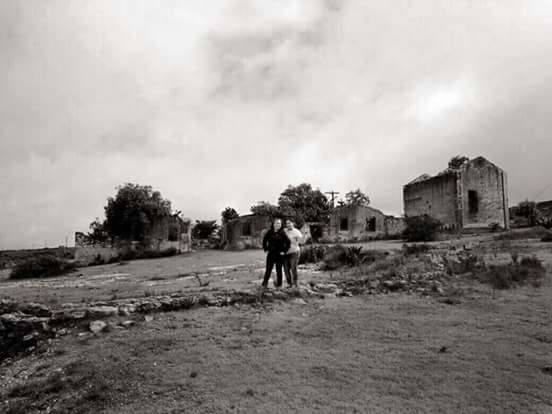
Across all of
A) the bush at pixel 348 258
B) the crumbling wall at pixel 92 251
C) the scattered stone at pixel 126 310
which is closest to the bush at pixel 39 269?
the crumbling wall at pixel 92 251

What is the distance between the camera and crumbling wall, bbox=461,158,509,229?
81.9 ft

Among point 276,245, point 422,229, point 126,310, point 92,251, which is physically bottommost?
point 126,310

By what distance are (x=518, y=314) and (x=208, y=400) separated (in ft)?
15.9

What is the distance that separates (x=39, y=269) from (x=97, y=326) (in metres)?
14.0

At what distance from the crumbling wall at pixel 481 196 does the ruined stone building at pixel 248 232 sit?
43.9ft

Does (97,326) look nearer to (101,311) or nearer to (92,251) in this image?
(101,311)

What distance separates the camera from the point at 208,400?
12.5 feet

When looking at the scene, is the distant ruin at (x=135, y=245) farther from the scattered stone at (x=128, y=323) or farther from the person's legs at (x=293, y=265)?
the scattered stone at (x=128, y=323)

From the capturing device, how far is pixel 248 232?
100 feet

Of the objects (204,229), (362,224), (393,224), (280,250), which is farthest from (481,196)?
(204,229)

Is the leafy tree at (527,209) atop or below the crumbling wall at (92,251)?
atop

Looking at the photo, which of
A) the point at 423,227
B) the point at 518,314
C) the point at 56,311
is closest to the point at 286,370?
the point at 518,314

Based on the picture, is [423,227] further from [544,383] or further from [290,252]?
[544,383]

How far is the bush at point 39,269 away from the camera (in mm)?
17641
